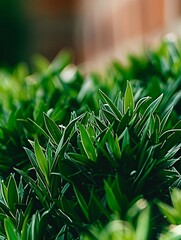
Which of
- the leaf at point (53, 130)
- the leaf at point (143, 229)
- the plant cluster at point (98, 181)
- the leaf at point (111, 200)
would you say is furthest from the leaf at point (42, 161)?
the leaf at point (143, 229)

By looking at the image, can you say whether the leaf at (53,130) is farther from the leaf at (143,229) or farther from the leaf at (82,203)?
the leaf at (143,229)

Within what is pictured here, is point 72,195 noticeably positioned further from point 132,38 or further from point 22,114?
point 132,38

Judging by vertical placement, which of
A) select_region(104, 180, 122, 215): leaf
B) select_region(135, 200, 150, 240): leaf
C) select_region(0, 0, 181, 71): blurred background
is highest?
select_region(135, 200, 150, 240): leaf

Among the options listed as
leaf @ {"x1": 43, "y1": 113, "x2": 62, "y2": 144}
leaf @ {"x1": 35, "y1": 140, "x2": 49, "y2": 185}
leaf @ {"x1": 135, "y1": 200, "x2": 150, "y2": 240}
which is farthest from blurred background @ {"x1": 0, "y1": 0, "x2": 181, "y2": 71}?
leaf @ {"x1": 135, "y1": 200, "x2": 150, "y2": 240}

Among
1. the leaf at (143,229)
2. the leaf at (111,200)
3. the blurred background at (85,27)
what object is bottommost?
the blurred background at (85,27)

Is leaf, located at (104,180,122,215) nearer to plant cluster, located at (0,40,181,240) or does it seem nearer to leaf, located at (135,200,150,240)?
plant cluster, located at (0,40,181,240)

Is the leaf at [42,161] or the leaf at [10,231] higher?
the leaf at [42,161]

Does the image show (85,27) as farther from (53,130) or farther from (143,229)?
(143,229)

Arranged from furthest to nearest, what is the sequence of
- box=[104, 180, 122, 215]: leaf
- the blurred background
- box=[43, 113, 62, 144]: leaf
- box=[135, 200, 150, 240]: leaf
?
the blurred background < box=[43, 113, 62, 144]: leaf < box=[104, 180, 122, 215]: leaf < box=[135, 200, 150, 240]: leaf

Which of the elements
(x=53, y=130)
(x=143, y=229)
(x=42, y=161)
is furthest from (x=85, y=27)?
(x=143, y=229)
